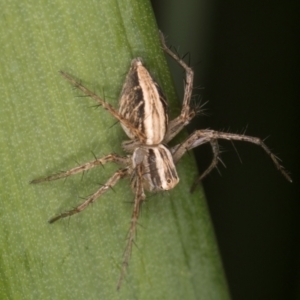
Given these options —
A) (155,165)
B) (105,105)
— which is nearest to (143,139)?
(155,165)

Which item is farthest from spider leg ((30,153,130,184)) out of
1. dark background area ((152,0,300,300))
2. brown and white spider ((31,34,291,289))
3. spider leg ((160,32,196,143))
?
dark background area ((152,0,300,300))

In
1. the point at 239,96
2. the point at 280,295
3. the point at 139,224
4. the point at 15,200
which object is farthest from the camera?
the point at 239,96

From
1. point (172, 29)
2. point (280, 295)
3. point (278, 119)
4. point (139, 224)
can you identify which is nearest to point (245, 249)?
point (280, 295)

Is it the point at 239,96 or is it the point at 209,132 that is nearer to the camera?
the point at 209,132

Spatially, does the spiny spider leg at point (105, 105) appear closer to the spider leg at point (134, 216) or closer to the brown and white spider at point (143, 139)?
the brown and white spider at point (143, 139)

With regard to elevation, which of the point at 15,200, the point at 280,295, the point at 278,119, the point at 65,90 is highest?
the point at 65,90

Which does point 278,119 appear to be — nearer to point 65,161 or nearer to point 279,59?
point 279,59

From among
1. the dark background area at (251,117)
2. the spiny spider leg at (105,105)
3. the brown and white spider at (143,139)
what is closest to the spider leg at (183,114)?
the brown and white spider at (143,139)

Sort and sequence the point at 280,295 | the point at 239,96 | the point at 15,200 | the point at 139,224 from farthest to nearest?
the point at 239,96
the point at 280,295
the point at 139,224
the point at 15,200
